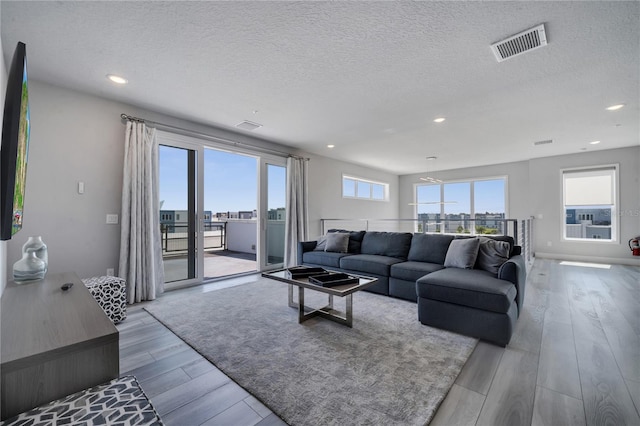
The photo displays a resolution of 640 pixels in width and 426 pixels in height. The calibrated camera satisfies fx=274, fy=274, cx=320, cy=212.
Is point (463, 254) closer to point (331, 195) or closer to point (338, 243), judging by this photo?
point (338, 243)

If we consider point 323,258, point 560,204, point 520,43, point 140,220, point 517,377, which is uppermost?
point 520,43

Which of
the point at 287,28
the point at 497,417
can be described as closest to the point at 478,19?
Answer: the point at 287,28

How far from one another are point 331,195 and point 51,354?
5.92 m

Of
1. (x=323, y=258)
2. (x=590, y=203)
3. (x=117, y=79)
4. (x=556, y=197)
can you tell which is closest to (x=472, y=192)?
(x=556, y=197)

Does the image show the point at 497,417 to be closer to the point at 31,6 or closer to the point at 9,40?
the point at 31,6

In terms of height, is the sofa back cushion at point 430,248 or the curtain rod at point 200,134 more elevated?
the curtain rod at point 200,134

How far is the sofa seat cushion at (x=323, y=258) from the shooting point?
431 centimetres

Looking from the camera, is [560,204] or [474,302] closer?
[474,302]

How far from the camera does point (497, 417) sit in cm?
149

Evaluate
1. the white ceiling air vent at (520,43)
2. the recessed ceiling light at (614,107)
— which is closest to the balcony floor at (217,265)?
the white ceiling air vent at (520,43)

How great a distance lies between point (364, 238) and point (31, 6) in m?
4.36

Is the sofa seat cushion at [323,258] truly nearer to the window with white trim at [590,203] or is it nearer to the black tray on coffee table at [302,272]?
the black tray on coffee table at [302,272]

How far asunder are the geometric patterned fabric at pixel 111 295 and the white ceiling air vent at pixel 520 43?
164 inches

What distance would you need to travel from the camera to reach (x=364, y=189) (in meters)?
8.10
